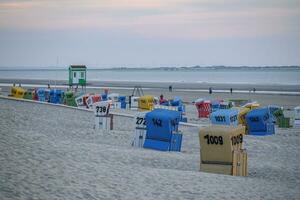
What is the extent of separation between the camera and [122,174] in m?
11.6

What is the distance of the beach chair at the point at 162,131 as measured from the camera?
16.7 m

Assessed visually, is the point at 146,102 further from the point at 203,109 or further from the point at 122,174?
the point at 122,174

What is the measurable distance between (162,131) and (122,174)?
5.59 m

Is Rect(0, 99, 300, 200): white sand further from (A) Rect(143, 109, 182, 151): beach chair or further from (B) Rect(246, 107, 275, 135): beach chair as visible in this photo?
(B) Rect(246, 107, 275, 135): beach chair

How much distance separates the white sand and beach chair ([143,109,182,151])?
510 millimetres

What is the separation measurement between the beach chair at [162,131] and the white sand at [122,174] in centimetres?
51

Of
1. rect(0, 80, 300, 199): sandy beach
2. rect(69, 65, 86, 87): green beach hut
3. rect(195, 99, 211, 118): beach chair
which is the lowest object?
rect(0, 80, 300, 199): sandy beach

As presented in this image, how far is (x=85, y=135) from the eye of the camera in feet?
64.6

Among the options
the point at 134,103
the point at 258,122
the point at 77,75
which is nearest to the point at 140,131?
the point at 258,122

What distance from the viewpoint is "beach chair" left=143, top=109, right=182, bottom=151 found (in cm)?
1667

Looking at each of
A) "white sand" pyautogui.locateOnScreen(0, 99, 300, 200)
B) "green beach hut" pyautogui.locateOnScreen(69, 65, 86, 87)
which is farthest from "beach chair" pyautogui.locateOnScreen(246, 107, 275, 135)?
"green beach hut" pyautogui.locateOnScreen(69, 65, 86, 87)

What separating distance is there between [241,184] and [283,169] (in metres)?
3.24

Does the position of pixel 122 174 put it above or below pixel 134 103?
below

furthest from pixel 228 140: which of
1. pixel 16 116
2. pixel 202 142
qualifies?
pixel 16 116
